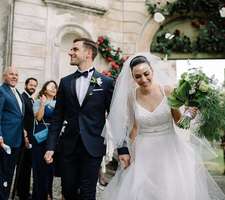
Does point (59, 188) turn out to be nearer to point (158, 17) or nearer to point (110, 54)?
point (110, 54)

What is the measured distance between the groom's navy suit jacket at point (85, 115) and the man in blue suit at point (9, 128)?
1.24 m

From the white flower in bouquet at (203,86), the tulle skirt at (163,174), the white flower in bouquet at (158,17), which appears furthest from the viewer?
the white flower in bouquet at (158,17)

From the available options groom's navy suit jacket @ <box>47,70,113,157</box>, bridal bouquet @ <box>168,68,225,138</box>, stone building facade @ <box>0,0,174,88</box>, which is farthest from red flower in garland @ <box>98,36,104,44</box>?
bridal bouquet @ <box>168,68,225,138</box>

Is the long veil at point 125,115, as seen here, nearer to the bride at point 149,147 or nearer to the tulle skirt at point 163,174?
the bride at point 149,147

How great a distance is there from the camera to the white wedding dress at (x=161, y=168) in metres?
3.44

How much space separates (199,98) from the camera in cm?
332

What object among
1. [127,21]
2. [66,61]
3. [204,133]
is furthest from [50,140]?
[127,21]

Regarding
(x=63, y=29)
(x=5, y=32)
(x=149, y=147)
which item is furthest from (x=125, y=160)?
(x=63, y=29)

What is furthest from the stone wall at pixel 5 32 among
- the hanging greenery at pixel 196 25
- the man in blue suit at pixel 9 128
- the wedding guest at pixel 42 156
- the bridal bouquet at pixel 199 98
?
the bridal bouquet at pixel 199 98

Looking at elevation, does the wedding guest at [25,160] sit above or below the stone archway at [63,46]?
below

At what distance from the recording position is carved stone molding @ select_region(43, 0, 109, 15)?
374 inches

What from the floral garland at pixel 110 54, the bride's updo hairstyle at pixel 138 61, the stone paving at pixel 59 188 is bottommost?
the stone paving at pixel 59 188

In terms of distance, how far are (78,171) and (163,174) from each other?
82 cm

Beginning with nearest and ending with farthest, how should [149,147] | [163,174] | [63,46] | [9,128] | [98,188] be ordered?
[163,174] < [149,147] < [9,128] < [98,188] < [63,46]
